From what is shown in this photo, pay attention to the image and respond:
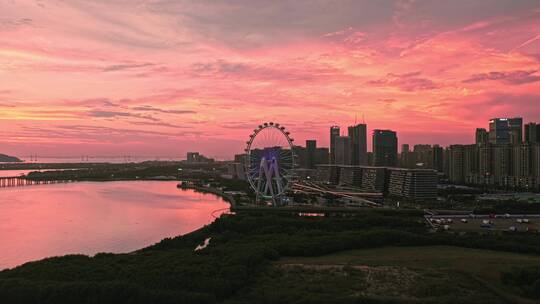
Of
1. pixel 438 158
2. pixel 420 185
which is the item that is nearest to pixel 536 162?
pixel 420 185

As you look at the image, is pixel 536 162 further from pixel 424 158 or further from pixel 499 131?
pixel 424 158

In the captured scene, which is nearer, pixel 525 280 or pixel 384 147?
pixel 525 280

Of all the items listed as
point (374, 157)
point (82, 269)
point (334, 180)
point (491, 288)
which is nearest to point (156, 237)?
point (82, 269)

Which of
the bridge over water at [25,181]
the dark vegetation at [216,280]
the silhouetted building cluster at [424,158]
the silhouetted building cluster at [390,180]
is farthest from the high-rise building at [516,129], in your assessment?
the bridge over water at [25,181]

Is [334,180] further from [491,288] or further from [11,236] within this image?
[491,288]

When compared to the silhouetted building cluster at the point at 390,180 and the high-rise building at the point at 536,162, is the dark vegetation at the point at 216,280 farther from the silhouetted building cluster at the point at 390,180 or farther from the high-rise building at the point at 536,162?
the high-rise building at the point at 536,162

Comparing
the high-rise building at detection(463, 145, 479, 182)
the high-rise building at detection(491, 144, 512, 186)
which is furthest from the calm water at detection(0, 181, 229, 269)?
the high-rise building at detection(463, 145, 479, 182)
